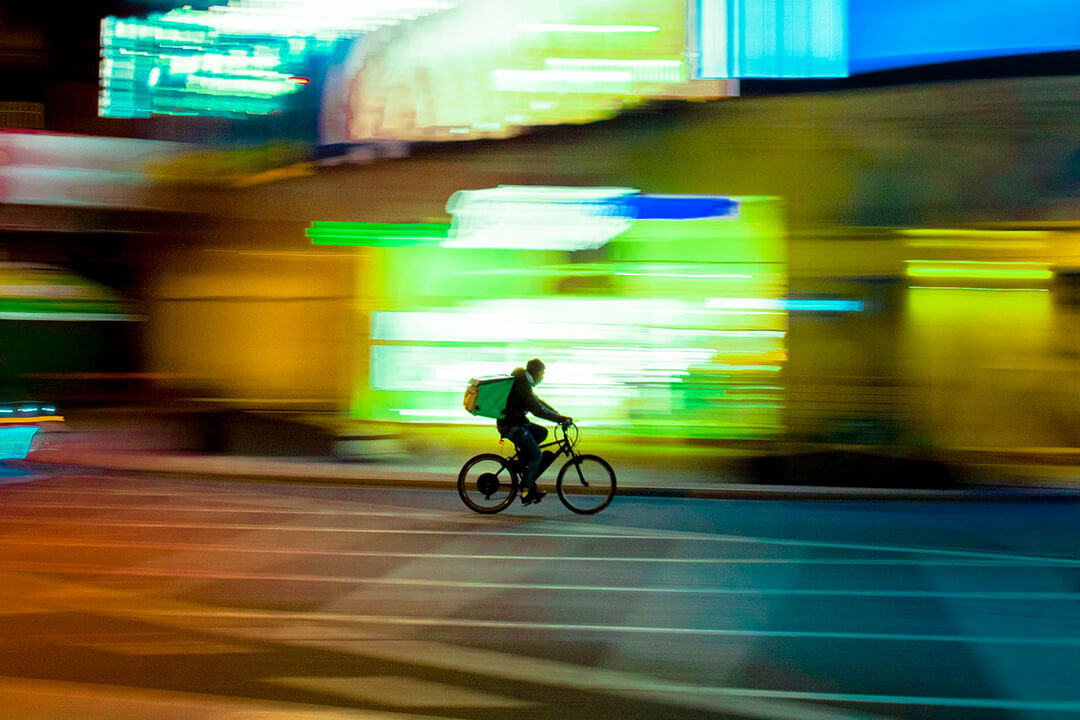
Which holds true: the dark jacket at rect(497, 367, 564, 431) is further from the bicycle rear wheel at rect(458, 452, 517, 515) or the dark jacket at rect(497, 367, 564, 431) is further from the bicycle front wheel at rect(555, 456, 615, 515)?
the bicycle front wheel at rect(555, 456, 615, 515)

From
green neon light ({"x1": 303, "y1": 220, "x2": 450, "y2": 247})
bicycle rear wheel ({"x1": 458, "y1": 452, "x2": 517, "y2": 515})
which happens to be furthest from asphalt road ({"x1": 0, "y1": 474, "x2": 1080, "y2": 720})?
green neon light ({"x1": 303, "y1": 220, "x2": 450, "y2": 247})

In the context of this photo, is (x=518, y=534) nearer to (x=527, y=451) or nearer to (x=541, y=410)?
(x=527, y=451)

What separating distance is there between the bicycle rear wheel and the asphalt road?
0.63ft

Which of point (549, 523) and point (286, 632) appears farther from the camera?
point (549, 523)

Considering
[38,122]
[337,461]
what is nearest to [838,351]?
[337,461]

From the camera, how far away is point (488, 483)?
39.2 feet

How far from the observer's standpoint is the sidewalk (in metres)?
14.0

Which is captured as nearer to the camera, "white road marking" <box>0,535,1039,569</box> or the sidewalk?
"white road marking" <box>0,535,1039,569</box>

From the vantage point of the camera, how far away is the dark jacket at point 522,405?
458 inches

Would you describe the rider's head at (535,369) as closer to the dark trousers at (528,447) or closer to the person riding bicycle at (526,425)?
the person riding bicycle at (526,425)

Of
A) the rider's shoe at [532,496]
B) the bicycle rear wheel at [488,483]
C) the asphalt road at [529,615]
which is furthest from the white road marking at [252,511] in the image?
the rider's shoe at [532,496]

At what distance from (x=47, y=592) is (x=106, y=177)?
1791cm

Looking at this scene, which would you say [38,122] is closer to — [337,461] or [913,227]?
[337,461]

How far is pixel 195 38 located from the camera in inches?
748
